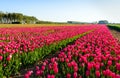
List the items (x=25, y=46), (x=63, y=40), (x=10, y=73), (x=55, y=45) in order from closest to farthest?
(x=10, y=73)
(x=25, y=46)
(x=55, y=45)
(x=63, y=40)

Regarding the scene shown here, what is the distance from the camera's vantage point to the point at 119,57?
6.93m

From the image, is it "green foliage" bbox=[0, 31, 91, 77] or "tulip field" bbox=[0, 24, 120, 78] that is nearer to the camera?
"tulip field" bbox=[0, 24, 120, 78]

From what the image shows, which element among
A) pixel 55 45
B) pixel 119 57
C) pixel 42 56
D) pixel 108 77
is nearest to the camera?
pixel 108 77

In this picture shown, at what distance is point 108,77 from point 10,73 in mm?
4457

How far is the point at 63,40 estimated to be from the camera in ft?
53.2

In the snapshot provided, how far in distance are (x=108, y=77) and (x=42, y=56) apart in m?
7.53

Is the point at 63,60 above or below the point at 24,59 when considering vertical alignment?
above

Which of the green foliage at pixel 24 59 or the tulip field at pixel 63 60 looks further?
the green foliage at pixel 24 59

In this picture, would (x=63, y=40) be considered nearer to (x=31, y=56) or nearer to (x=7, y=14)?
(x=31, y=56)

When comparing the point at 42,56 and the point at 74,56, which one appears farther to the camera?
the point at 42,56

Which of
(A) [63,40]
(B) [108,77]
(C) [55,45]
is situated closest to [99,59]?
(B) [108,77]

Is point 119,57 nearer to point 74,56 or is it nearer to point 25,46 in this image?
point 74,56

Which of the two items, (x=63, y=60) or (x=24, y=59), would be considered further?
(x=24, y=59)

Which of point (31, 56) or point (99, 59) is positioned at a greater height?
point (99, 59)
